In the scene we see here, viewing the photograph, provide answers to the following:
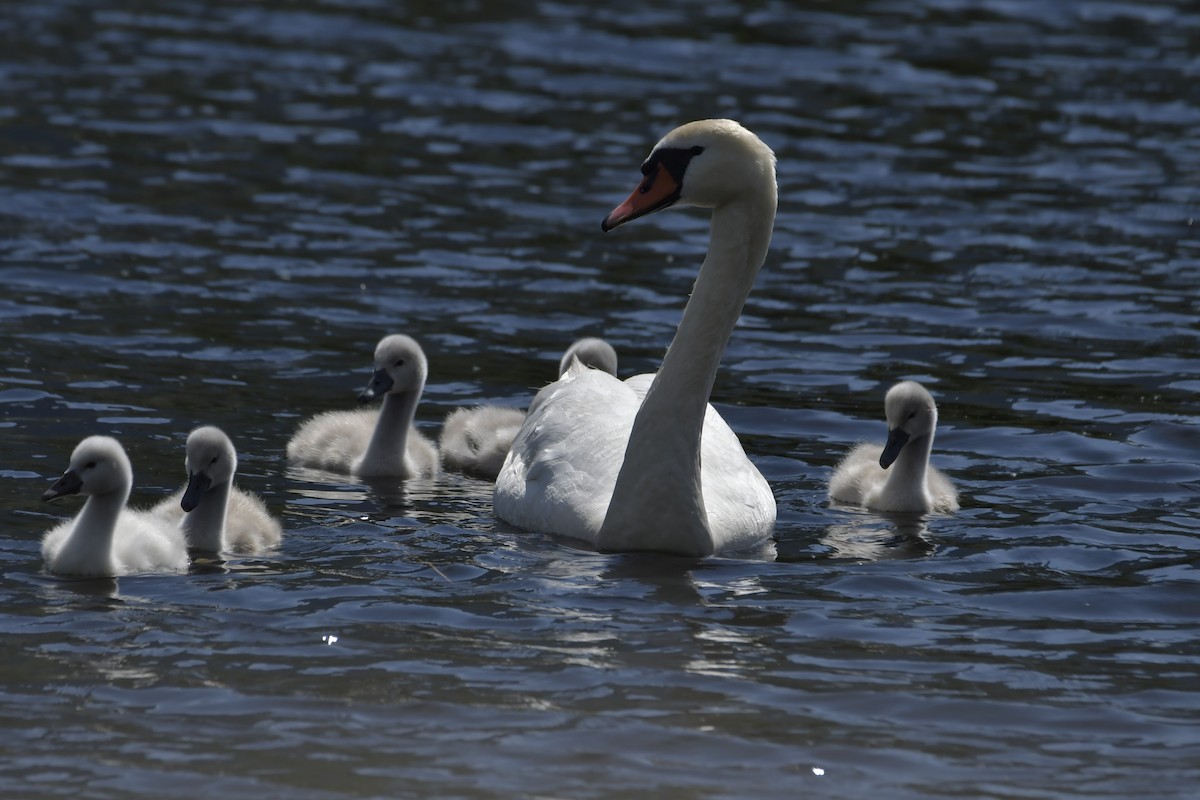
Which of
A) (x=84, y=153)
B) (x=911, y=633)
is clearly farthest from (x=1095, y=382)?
(x=84, y=153)

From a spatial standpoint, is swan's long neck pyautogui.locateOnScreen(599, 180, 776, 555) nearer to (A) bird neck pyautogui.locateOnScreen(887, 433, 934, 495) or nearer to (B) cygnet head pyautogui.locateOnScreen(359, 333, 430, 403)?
(A) bird neck pyautogui.locateOnScreen(887, 433, 934, 495)

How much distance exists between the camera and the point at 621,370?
1326 centimetres

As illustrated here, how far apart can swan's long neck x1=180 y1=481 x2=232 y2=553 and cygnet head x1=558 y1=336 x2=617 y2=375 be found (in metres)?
3.07

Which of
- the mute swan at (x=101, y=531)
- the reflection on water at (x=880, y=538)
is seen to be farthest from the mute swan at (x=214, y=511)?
the reflection on water at (x=880, y=538)

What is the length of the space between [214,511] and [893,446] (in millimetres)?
3481

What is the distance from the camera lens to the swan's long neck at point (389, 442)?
1102 centimetres

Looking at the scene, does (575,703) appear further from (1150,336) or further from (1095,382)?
(1150,336)

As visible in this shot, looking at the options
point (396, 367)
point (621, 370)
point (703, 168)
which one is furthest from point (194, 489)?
point (621, 370)

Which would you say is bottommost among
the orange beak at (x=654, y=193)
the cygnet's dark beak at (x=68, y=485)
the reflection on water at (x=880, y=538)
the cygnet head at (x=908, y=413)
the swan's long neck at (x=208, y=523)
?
the reflection on water at (x=880, y=538)

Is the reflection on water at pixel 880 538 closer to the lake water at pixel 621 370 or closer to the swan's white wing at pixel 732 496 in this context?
the lake water at pixel 621 370

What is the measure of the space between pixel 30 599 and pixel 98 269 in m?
6.97

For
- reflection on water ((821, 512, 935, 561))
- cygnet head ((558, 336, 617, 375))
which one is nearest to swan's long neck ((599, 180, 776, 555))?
reflection on water ((821, 512, 935, 561))

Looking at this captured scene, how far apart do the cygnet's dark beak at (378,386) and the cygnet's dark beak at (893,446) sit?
8.98 ft

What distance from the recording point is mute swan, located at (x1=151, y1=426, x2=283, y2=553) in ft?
29.7
